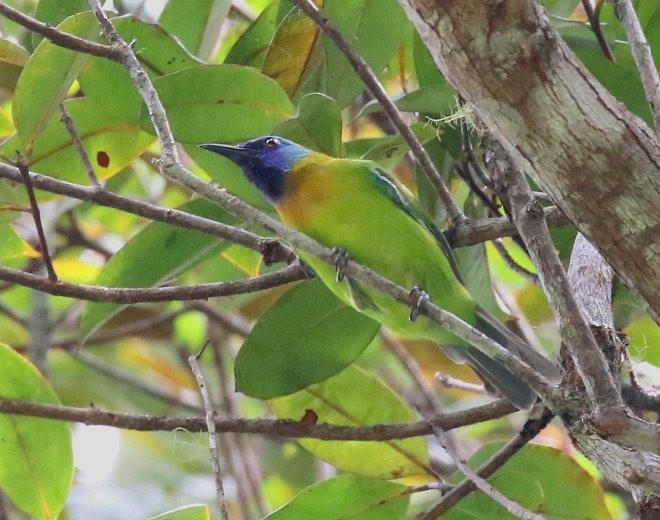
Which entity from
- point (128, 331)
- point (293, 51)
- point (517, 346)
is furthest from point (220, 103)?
point (128, 331)

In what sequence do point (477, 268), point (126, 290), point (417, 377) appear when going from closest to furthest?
point (126, 290) → point (477, 268) → point (417, 377)

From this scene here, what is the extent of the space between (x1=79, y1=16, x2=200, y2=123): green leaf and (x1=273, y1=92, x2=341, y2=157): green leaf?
0.27 meters

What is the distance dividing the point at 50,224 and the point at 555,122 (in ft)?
5.44

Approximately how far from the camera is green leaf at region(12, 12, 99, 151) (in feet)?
6.43

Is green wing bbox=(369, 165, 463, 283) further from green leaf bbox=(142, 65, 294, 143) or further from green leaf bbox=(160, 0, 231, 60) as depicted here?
green leaf bbox=(160, 0, 231, 60)

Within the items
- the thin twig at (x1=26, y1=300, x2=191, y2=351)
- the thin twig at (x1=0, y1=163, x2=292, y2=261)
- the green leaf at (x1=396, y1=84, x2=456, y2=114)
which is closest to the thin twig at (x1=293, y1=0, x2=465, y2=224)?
the green leaf at (x1=396, y1=84, x2=456, y2=114)

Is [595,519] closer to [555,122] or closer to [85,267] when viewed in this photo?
[555,122]

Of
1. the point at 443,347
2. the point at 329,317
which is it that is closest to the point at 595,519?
the point at 443,347

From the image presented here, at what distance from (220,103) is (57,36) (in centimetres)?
40

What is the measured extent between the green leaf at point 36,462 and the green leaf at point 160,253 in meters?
0.30

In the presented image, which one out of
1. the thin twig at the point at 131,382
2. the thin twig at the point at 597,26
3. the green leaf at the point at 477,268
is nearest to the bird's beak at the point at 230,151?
the green leaf at the point at 477,268

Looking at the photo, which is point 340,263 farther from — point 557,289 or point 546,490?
point 546,490

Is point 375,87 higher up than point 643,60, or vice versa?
point 375,87

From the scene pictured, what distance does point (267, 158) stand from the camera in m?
2.32
